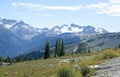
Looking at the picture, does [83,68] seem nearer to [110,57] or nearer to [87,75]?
[87,75]

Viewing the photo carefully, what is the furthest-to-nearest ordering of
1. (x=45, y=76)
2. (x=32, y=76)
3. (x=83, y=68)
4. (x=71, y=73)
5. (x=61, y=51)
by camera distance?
(x=61, y=51), (x=32, y=76), (x=45, y=76), (x=83, y=68), (x=71, y=73)

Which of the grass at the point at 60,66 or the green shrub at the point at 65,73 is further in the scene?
the grass at the point at 60,66

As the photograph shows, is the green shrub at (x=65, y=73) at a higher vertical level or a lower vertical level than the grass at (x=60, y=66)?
higher

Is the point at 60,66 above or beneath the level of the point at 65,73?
above

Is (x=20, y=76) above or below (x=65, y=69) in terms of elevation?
below

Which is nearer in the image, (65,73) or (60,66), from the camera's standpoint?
(65,73)

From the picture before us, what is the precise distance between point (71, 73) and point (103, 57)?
351 inches

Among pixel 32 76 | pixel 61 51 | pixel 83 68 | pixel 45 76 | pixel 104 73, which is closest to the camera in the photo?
pixel 104 73

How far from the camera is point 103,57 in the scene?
80.5 ft

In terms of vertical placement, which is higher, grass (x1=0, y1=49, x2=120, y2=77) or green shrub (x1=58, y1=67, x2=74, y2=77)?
green shrub (x1=58, y1=67, x2=74, y2=77)

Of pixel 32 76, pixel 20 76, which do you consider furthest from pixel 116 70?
pixel 20 76

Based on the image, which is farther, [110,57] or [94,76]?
[110,57]

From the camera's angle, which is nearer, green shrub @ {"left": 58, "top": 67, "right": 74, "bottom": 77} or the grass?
green shrub @ {"left": 58, "top": 67, "right": 74, "bottom": 77}

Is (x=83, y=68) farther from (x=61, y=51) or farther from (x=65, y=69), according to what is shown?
(x=61, y=51)
